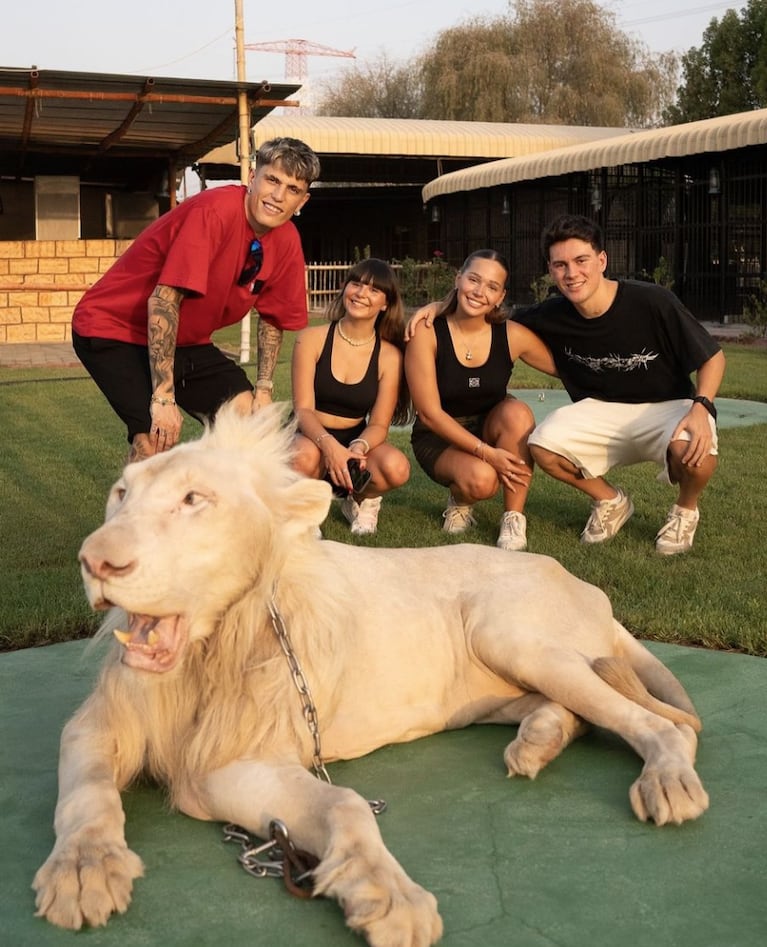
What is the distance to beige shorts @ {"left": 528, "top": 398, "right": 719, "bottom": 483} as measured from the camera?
6.76 meters

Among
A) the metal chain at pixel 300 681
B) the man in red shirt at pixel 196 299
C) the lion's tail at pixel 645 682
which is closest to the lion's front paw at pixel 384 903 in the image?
the metal chain at pixel 300 681

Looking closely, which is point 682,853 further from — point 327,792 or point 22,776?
point 22,776

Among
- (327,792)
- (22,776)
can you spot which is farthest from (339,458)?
(327,792)

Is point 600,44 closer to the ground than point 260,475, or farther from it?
farther from it

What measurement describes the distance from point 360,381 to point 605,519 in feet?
5.39

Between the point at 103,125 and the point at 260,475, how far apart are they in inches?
732

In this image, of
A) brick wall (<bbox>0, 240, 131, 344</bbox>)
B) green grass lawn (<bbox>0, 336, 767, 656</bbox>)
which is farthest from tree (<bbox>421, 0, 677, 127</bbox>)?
green grass lawn (<bbox>0, 336, 767, 656</bbox>)

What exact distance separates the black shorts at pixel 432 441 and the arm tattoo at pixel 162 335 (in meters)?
2.17

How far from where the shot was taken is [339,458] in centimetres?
671

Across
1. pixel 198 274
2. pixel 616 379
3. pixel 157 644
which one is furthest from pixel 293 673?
pixel 616 379

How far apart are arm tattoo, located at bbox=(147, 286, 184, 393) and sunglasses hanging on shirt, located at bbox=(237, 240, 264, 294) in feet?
1.84

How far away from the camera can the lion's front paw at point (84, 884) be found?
8.64 ft

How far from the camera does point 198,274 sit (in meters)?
5.44

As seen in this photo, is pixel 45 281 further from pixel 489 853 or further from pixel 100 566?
pixel 489 853
